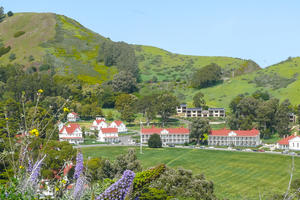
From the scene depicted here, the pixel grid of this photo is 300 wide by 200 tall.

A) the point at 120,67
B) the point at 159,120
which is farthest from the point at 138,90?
the point at 159,120

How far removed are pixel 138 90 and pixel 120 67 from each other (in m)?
22.4

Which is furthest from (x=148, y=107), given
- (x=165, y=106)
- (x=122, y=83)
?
(x=122, y=83)

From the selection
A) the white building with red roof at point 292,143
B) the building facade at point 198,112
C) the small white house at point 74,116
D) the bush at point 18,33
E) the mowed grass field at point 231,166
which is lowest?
the mowed grass field at point 231,166

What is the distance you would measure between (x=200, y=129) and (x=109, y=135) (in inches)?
806

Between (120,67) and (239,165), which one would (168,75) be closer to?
(120,67)

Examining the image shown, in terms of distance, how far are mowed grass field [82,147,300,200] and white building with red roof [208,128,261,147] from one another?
9360 mm

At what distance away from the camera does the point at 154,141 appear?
83.1m

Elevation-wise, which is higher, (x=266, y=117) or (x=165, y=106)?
(x=165, y=106)

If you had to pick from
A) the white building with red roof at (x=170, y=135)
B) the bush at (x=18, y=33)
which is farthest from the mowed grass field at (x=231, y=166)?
the bush at (x=18, y=33)

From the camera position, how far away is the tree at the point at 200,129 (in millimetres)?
86688

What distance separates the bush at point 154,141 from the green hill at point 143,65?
44.2 metres

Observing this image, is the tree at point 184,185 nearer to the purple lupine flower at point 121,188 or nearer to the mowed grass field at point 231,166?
the mowed grass field at point 231,166

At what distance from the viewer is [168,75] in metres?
170

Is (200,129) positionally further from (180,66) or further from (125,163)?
(180,66)
